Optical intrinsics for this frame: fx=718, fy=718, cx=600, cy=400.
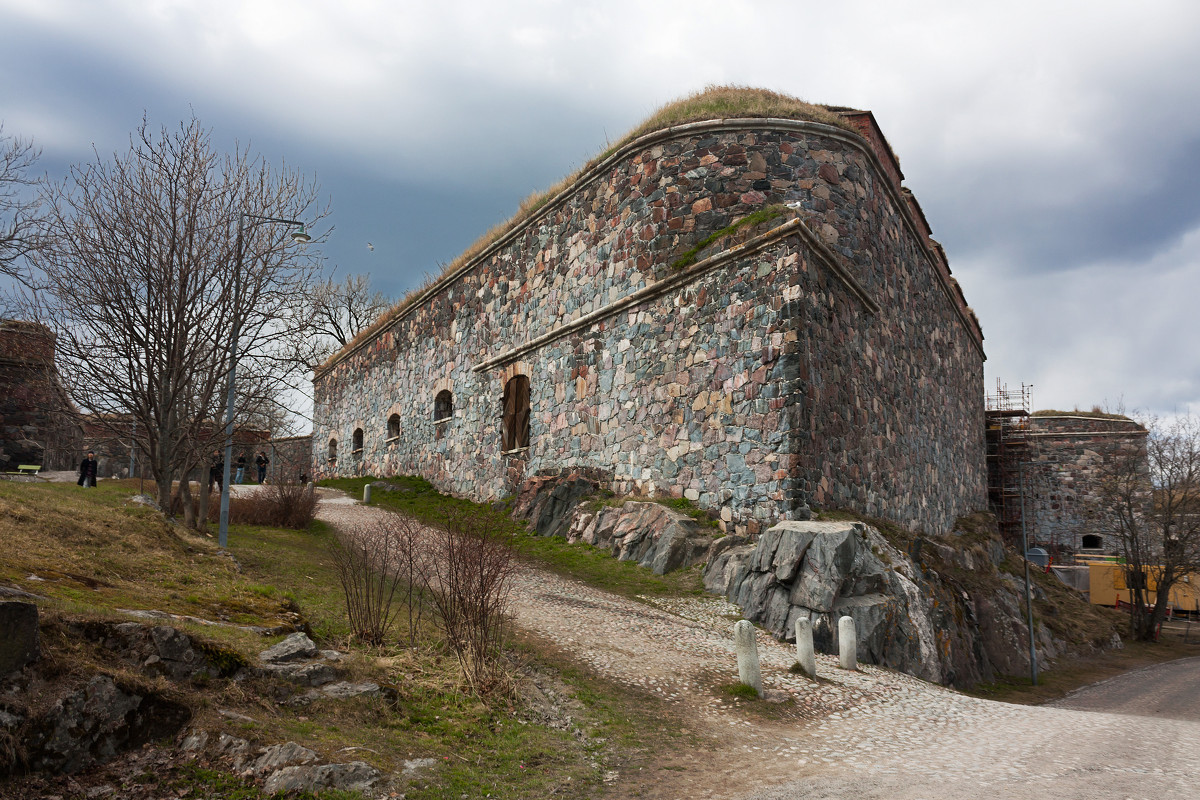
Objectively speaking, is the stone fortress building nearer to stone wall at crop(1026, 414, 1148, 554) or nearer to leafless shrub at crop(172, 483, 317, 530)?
leafless shrub at crop(172, 483, 317, 530)

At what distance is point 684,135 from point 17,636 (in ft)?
42.6

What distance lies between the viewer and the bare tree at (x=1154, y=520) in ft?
78.5

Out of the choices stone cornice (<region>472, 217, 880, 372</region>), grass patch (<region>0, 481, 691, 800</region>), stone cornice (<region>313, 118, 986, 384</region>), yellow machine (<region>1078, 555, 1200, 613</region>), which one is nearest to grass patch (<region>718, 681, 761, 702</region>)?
grass patch (<region>0, 481, 691, 800</region>)

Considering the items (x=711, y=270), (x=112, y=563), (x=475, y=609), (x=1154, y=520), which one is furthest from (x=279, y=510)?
(x=1154, y=520)

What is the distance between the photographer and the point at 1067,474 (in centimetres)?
3212

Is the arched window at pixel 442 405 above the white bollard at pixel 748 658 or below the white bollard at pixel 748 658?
above

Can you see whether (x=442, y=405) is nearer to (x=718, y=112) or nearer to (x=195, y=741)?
(x=718, y=112)

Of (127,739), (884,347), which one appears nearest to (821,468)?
(884,347)

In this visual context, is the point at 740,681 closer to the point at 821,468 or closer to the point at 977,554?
the point at 821,468

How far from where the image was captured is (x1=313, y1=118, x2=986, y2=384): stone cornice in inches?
537

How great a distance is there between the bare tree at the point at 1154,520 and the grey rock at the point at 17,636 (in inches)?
1147

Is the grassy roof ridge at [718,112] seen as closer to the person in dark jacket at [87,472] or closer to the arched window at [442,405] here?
the arched window at [442,405]

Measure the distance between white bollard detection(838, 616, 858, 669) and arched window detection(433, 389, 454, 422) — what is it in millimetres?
14487

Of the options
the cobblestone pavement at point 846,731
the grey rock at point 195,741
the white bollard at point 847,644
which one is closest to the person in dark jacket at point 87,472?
the cobblestone pavement at point 846,731
